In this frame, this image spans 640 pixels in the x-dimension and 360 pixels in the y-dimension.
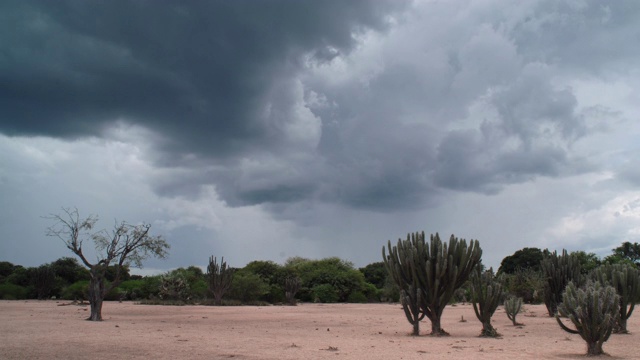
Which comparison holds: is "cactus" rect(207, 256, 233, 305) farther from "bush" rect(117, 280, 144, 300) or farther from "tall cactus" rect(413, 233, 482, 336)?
"tall cactus" rect(413, 233, 482, 336)

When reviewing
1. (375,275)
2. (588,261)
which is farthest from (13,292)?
(588,261)

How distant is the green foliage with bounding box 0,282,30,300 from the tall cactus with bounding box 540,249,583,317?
1687 inches

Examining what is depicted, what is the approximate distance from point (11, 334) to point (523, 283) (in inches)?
1595

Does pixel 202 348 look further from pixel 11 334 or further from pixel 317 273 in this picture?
pixel 317 273

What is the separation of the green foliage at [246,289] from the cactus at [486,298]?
30.2 meters

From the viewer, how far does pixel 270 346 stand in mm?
13172

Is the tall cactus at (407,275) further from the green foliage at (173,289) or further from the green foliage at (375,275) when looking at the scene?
the green foliage at (375,275)

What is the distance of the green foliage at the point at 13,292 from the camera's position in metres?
43.2

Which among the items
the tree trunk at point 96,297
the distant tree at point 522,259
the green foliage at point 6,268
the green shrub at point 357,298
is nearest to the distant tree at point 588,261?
the distant tree at point 522,259

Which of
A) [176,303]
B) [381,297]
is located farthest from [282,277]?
[176,303]

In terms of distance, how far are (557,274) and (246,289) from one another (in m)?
27.7

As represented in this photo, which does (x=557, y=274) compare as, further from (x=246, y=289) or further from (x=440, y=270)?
(x=246, y=289)

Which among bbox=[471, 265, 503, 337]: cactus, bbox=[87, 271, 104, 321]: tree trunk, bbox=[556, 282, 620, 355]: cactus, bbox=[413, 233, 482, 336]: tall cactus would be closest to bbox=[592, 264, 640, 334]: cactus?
bbox=[471, 265, 503, 337]: cactus

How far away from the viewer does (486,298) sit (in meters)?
17.4
